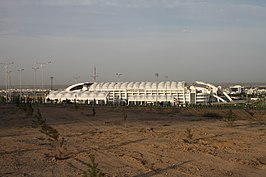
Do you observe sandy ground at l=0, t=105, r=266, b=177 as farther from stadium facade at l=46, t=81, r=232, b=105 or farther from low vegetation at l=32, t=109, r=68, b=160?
stadium facade at l=46, t=81, r=232, b=105

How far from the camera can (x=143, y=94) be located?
6488 cm

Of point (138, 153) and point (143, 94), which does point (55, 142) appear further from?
point (143, 94)

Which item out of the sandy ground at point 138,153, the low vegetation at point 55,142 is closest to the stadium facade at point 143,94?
the sandy ground at point 138,153

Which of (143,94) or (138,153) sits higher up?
(143,94)

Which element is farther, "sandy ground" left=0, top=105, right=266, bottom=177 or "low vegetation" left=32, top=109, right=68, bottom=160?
"low vegetation" left=32, top=109, right=68, bottom=160

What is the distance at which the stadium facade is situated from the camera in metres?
59.2

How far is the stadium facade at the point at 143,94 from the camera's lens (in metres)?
59.2

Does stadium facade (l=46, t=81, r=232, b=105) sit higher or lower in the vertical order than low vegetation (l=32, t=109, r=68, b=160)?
higher

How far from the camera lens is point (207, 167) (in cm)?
1177

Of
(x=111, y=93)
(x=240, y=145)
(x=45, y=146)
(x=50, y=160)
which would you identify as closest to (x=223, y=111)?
(x=240, y=145)

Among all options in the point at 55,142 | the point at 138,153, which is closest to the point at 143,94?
the point at 55,142

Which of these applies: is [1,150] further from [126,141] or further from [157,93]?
[157,93]

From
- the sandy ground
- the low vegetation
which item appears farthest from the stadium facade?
the low vegetation

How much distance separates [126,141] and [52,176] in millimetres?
6559
